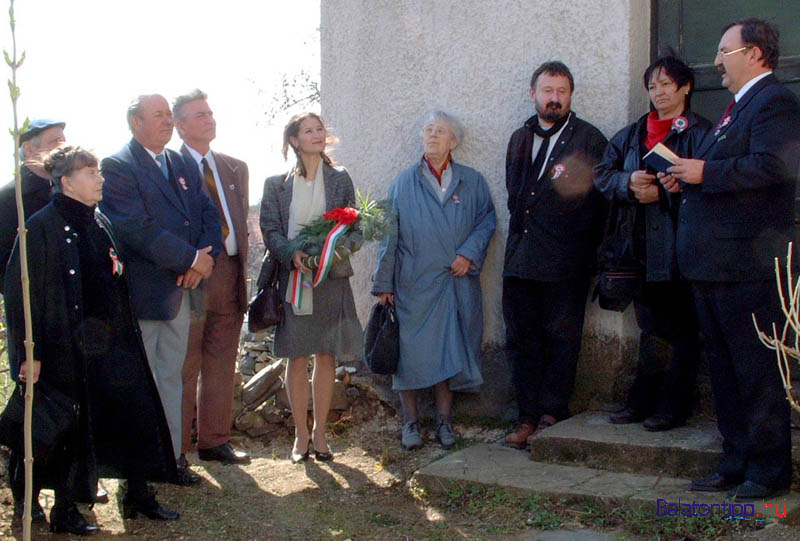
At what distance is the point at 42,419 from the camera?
3742mm

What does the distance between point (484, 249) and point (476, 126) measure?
857mm

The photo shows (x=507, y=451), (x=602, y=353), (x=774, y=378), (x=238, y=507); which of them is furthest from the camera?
(x=602, y=353)

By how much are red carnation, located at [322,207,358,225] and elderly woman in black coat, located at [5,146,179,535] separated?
4.27 ft

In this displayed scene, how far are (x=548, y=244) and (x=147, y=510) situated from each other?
2.50 meters

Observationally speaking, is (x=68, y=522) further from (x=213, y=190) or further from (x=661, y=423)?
(x=661, y=423)

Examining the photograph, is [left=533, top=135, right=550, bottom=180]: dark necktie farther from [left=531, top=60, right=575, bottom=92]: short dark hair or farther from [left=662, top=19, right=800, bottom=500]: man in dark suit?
[left=662, top=19, right=800, bottom=500]: man in dark suit

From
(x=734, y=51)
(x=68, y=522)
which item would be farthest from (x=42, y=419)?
(x=734, y=51)

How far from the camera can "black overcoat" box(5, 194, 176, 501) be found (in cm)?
385

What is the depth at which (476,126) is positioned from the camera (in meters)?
5.75

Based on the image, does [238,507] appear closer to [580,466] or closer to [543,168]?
[580,466]

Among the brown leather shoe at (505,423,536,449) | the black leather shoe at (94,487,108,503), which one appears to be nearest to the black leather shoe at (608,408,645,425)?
the brown leather shoe at (505,423,536,449)

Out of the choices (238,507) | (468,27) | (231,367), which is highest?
(468,27)

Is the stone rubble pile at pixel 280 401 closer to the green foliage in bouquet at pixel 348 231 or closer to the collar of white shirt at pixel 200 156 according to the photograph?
the green foliage in bouquet at pixel 348 231

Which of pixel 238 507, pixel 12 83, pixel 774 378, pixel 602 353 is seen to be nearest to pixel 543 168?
pixel 602 353
